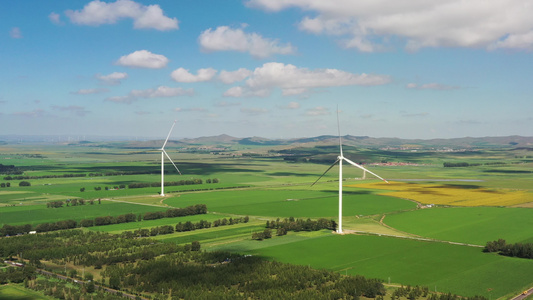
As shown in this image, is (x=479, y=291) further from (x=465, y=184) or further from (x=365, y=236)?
(x=465, y=184)

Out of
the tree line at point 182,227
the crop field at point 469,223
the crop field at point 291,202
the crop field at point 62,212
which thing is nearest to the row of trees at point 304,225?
the tree line at point 182,227

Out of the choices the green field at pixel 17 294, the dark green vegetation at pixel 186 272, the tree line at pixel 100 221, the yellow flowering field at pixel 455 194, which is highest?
the yellow flowering field at pixel 455 194

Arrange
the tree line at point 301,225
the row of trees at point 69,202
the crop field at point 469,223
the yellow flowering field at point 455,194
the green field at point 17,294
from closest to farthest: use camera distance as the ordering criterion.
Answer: the green field at point 17,294, the crop field at point 469,223, the tree line at point 301,225, the row of trees at point 69,202, the yellow flowering field at point 455,194

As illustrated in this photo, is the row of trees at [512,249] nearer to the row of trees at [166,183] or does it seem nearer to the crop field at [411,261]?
the crop field at [411,261]

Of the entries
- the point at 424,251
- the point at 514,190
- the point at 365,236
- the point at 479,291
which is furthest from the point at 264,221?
the point at 514,190

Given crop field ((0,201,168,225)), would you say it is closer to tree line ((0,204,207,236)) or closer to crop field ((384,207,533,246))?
tree line ((0,204,207,236))

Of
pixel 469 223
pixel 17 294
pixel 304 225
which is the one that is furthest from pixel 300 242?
pixel 17 294

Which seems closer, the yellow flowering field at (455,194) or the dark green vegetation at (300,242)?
the dark green vegetation at (300,242)

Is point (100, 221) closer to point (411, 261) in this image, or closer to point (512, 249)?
point (411, 261)
